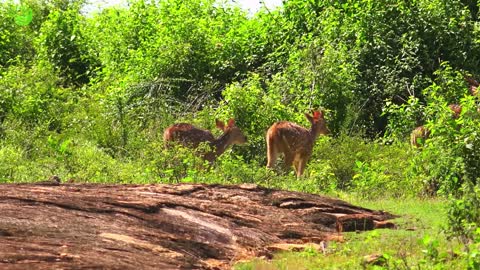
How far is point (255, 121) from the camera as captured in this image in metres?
A: 21.5

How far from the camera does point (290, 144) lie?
18750 mm

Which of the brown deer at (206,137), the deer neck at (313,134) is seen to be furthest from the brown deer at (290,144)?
the brown deer at (206,137)

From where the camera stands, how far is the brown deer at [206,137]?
18.5 meters

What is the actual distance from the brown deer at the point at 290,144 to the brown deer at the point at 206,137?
860 mm

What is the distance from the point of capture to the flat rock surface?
353 inches

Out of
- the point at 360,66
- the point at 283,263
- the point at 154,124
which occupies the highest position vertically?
the point at 360,66

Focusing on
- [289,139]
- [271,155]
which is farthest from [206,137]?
[289,139]

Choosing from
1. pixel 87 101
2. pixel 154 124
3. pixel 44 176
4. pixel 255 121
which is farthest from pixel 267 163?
pixel 87 101

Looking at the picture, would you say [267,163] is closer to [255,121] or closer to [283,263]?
[255,121]

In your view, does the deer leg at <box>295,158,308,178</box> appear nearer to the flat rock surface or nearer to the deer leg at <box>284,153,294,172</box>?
the deer leg at <box>284,153,294,172</box>

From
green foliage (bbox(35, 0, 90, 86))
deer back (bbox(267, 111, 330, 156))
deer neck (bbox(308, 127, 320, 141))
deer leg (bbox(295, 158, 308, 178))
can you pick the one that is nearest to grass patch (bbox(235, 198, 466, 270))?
deer leg (bbox(295, 158, 308, 178))

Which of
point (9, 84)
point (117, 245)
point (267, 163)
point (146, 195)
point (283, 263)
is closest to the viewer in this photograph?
point (117, 245)

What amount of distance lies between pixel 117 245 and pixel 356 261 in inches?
84.9

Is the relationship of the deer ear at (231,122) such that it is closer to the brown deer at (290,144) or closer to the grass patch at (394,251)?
the brown deer at (290,144)
